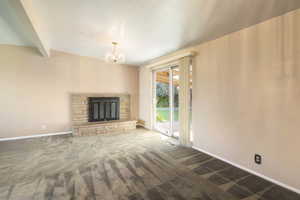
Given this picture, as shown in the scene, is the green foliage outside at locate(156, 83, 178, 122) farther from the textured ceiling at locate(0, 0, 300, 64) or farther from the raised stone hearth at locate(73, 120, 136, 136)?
the textured ceiling at locate(0, 0, 300, 64)

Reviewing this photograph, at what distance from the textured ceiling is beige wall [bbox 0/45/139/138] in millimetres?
616

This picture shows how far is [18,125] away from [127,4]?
4479mm

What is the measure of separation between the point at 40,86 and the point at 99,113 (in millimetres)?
Answer: 1912

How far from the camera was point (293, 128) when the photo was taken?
6.08 ft

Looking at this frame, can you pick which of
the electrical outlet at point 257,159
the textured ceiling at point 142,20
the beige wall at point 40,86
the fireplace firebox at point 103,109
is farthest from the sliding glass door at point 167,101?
the electrical outlet at point 257,159

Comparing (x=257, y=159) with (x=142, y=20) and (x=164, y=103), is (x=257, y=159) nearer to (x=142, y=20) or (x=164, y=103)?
(x=164, y=103)

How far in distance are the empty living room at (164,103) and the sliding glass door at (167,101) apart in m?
0.05

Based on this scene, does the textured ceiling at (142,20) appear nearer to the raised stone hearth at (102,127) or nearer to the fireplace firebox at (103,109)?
the fireplace firebox at (103,109)

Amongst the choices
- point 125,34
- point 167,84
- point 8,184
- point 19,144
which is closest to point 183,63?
point 167,84

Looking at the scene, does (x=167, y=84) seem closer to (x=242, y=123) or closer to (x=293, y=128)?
(x=242, y=123)

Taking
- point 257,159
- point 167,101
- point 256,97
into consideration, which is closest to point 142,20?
point 256,97

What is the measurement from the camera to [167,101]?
4.42 metres

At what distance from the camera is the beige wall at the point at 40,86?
378cm

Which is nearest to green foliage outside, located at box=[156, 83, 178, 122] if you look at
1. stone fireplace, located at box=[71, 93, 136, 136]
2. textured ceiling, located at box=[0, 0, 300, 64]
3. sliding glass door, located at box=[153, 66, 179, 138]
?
sliding glass door, located at box=[153, 66, 179, 138]
